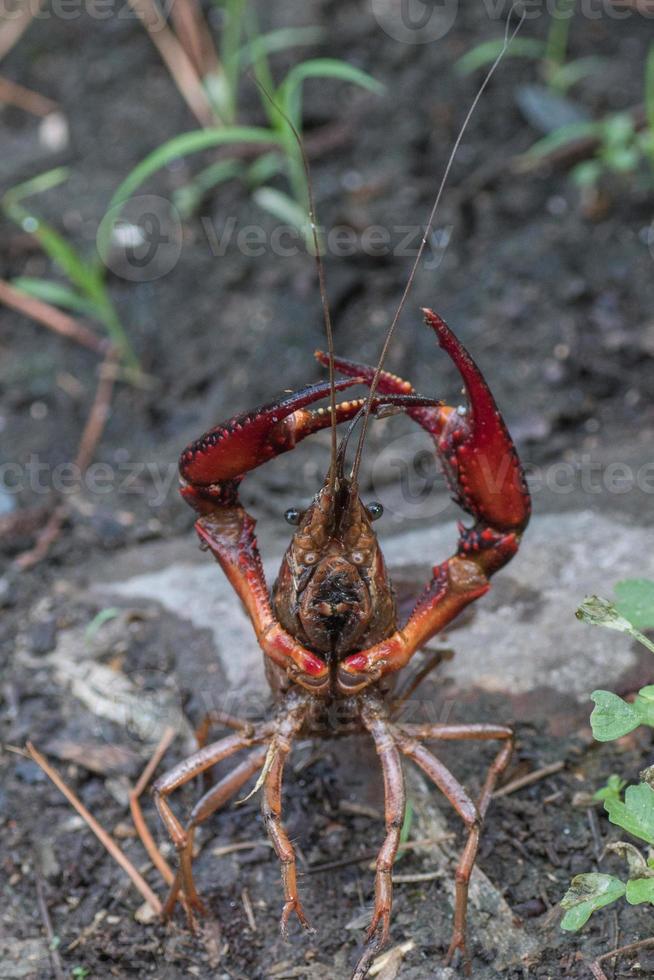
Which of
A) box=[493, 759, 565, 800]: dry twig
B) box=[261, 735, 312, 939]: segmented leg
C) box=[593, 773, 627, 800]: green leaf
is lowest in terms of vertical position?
box=[493, 759, 565, 800]: dry twig

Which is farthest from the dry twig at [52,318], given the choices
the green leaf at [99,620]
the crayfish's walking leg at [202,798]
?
the crayfish's walking leg at [202,798]

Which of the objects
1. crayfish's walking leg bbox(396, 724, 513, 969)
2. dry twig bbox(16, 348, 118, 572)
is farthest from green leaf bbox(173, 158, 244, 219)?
crayfish's walking leg bbox(396, 724, 513, 969)

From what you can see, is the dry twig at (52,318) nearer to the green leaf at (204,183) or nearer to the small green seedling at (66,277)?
the small green seedling at (66,277)

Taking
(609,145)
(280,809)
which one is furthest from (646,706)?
(609,145)

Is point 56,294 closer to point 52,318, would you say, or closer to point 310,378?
point 52,318

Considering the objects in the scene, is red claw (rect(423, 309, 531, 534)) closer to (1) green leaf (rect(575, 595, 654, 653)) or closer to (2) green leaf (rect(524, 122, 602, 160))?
(1) green leaf (rect(575, 595, 654, 653))

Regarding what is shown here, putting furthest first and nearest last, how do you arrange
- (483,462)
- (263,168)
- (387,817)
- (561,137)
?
(263,168), (561,137), (483,462), (387,817)

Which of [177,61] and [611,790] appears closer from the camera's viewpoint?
[611,790]
